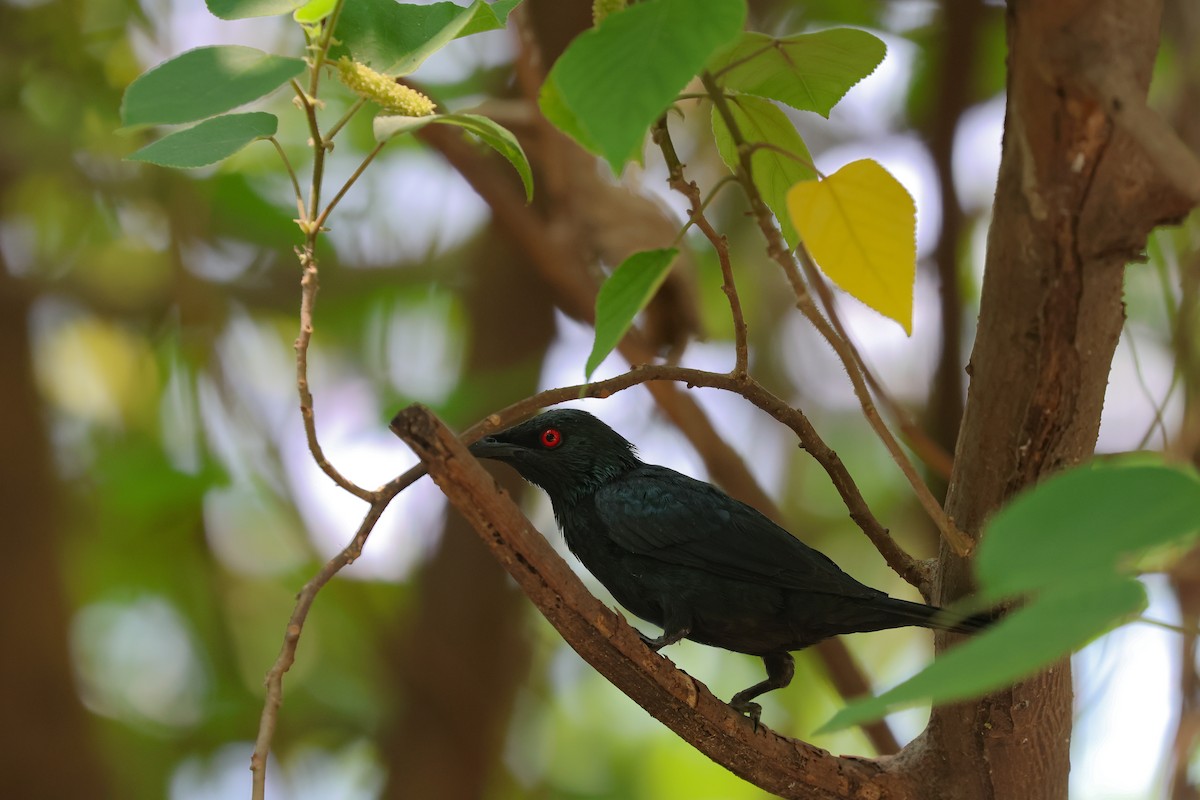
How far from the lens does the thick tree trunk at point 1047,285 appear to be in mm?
1355

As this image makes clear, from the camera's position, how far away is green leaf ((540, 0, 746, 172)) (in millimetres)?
1131

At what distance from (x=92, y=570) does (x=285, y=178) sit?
7.17 ft

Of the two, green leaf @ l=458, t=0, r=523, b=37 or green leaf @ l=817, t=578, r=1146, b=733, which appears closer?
green leaf @ l=817, t=578, r=1146, b=733

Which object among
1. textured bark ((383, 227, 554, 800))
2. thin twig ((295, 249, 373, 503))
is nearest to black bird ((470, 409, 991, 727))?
thin twig ((295, 249, 373, 503))

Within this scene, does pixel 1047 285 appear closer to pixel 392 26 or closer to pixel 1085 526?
pixel 1085 526

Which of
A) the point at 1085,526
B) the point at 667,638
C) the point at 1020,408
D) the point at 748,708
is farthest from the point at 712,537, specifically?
the point at 1085,526

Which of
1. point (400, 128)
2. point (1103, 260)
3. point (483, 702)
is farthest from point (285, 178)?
point (1103, 260)

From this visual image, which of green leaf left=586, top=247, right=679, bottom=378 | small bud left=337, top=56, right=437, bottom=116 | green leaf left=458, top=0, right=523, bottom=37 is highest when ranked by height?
green leaf left=458, top=0, right=523, bottom=37

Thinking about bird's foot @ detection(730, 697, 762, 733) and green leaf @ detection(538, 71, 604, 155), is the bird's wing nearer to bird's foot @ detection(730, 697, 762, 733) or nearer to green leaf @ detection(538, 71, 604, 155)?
bird's foot @ detection(730, 697, 762, 733)

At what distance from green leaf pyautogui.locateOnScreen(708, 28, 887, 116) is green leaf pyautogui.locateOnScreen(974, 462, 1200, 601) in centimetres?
96

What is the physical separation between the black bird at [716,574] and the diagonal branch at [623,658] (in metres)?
0.17

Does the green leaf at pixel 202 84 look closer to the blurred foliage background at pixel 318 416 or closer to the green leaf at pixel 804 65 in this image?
the green leaf at pixel 804 65

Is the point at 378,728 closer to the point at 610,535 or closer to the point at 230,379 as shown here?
the point at 230,379

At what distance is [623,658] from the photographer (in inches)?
76.6
